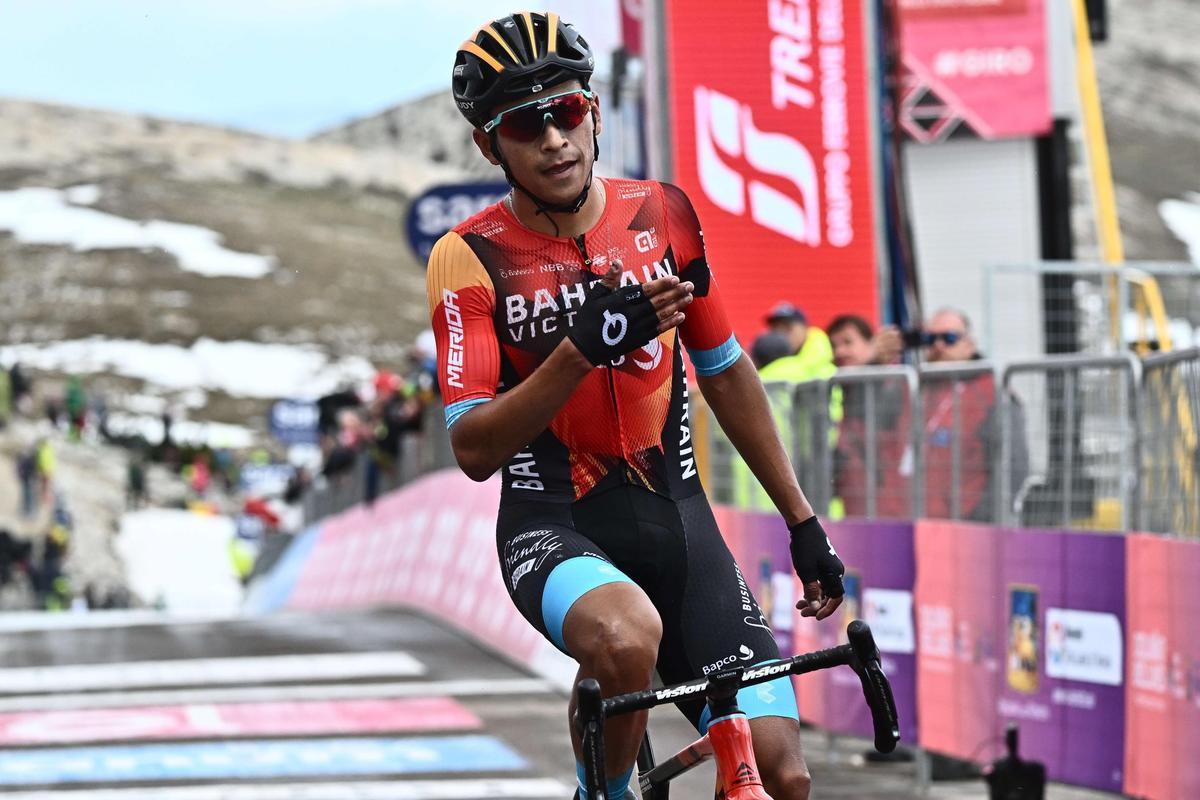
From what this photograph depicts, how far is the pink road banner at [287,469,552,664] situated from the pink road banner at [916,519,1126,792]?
188 inches

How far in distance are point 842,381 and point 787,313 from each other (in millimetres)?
1233

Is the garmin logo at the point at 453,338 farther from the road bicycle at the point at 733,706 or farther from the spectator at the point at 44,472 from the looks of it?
the spectator at the point at 44,472

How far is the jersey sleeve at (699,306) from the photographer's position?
16.7 feet

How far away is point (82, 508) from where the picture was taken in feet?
234

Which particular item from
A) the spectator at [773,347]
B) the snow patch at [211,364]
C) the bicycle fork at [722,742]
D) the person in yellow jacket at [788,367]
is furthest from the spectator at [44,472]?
the bicycle fork at [722,742]

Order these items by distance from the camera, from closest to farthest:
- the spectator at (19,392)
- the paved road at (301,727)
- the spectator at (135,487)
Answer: the paved road at (301,727) → the spectator at (135,487) → the spectator at (19,392)

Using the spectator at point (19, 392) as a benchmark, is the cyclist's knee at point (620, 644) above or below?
below

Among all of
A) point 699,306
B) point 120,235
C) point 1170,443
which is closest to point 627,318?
point 699,306

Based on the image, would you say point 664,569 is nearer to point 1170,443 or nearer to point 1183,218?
point 1170,443

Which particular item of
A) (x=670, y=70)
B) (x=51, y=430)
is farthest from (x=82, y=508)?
(x=670, y=70)

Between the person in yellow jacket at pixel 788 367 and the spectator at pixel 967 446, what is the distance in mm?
1352

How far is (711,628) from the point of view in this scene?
477 cm

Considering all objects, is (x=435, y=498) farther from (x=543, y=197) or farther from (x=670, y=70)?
(x=543, y=197)

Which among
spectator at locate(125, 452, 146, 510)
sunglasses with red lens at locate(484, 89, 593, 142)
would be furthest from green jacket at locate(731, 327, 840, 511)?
spectator at locate(125, 452, 146, 510)
